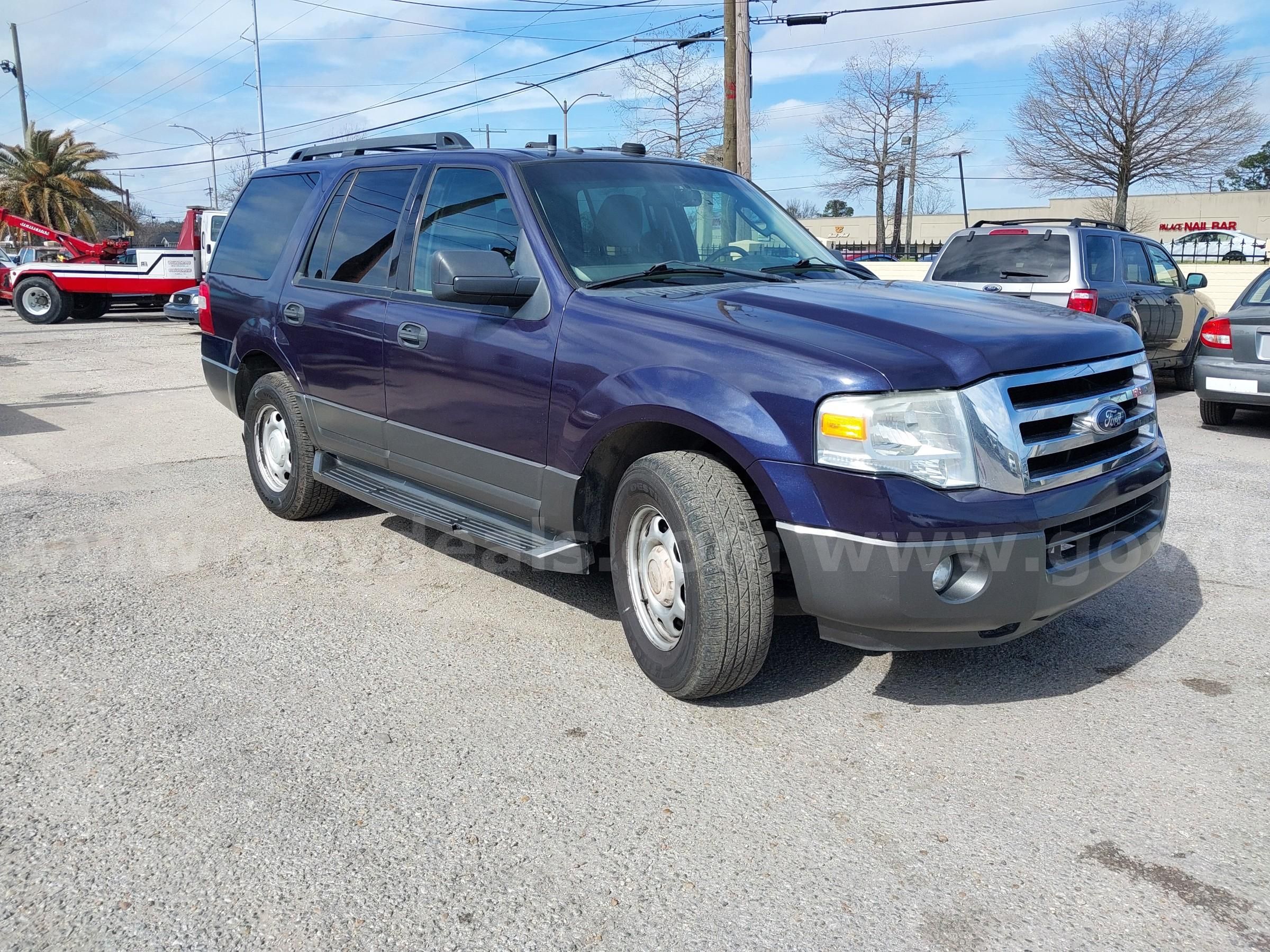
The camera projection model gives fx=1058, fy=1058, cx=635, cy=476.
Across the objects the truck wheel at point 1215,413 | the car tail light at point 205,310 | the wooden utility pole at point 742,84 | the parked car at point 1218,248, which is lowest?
the truck wheel at point 1215,413

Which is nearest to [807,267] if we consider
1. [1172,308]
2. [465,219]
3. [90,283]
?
[465,219]

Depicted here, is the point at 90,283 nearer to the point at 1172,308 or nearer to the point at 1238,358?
the point at 1172,308

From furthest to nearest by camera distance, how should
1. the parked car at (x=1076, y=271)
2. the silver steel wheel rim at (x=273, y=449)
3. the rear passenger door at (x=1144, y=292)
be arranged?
the rear passenger door at (x=1144, y=292) → the parked car at (x=1076, y=271) → the silver steel wheel rim at (x=273, y=449)

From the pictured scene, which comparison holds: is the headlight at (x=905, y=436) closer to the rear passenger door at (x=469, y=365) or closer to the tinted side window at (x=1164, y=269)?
the rear passenger door at (x=469, y=365)

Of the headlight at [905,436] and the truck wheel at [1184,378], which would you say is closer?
the headlight at [905,436]

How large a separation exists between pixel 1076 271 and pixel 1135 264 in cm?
163

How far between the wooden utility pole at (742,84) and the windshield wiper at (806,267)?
12.5 m

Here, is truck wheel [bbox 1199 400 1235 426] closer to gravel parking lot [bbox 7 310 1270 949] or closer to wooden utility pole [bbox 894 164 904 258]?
gravel parking lot [bbox 7 310 1270 949]

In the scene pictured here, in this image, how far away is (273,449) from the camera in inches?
236

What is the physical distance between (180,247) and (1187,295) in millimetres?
22051

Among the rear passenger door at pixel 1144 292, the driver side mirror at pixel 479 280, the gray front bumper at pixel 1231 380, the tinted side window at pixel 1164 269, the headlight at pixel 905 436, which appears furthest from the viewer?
the tinted side window at pixel 1164 269

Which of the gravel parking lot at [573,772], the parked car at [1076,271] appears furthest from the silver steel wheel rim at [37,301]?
the gravel parking lot at [573,772]

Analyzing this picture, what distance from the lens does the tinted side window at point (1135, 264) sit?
34.6 feet

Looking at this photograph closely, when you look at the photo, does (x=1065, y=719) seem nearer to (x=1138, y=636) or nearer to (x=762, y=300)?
(x=1138, y=636)
